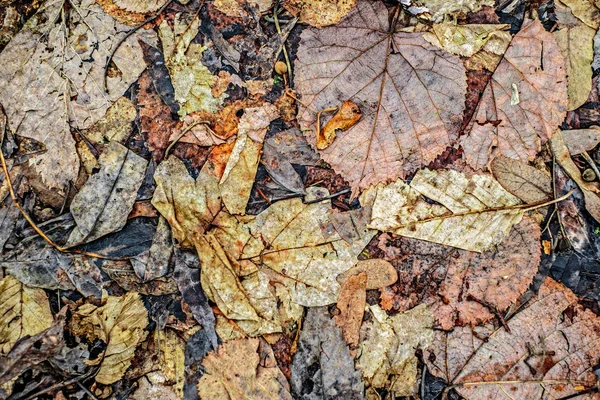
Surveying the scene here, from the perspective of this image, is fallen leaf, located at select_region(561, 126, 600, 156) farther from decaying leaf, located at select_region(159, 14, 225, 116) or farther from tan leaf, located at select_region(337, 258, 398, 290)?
decaying leaf, located at select_region(159, 14, 225, 116)

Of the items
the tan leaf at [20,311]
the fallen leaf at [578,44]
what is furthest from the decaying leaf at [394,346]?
the tan leaf at [20,311]

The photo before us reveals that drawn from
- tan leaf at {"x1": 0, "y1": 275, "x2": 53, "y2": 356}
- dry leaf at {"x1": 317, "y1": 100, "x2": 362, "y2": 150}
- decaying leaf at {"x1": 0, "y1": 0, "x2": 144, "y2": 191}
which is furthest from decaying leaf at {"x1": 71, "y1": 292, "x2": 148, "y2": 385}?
dry leaf at {"x1": 317, "y1": 100, "x2": 362, "y2": 150}

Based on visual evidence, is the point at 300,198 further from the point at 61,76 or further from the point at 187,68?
the point at 61,76

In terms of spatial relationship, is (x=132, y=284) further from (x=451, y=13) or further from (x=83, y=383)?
(x=451, y=13)

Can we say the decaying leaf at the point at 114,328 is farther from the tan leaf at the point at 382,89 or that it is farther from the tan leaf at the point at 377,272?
the tan leaf at the point at 382,89

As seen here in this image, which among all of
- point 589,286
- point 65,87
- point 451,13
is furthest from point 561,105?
point 65,87
